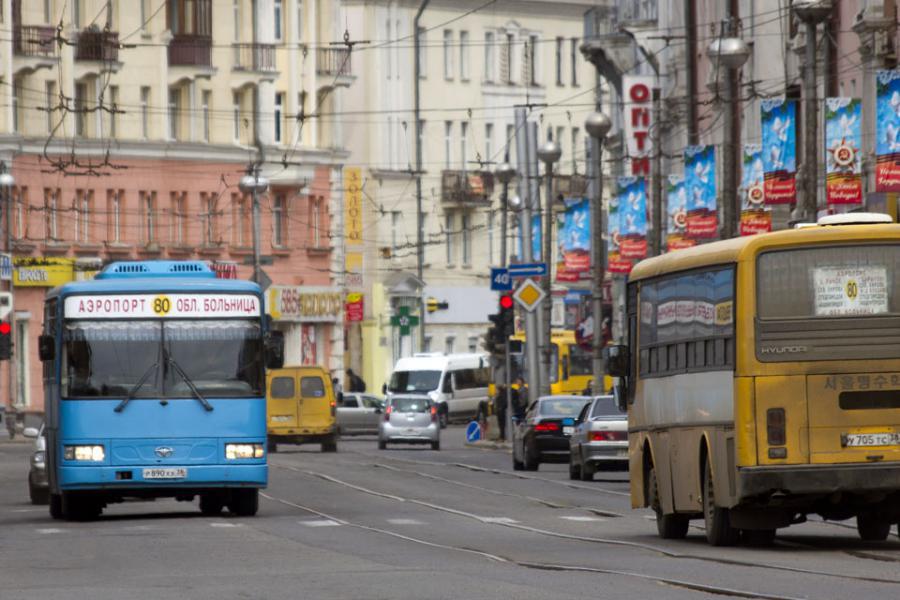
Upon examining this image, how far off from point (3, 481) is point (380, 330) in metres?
56.1

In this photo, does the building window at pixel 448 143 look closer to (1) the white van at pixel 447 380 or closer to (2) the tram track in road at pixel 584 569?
(1) the white van at pixel 447 380

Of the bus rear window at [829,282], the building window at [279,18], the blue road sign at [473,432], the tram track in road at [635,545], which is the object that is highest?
the building window at [279,18]

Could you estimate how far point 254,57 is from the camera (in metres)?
88.8

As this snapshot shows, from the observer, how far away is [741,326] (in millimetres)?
21109

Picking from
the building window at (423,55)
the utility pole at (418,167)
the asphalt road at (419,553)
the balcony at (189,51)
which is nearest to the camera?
the asphalt road at (419,553)

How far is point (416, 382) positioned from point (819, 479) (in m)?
66.7

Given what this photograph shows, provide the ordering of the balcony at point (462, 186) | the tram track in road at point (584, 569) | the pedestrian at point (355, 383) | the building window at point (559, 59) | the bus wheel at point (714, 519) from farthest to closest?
the building window at point (559, 59), the balcony at point (462, 186), the pedestrian at point (355, 383), the bus wheel at point (714, 519), the tram track in road at point (584, 569)

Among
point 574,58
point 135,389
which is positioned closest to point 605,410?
point 135,389

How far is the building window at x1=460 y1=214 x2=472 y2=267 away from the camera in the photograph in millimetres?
107125

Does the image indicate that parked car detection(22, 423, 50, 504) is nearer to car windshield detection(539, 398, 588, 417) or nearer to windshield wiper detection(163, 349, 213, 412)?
windshield wiper detection(163, 349, 213, 412)

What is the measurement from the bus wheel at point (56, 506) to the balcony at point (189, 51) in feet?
180

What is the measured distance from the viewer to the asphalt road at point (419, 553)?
1761 centimetres

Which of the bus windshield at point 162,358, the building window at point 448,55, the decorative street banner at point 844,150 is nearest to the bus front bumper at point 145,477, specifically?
the bus windshield at point 162,358

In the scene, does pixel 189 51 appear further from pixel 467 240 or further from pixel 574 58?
pixel 574 58
